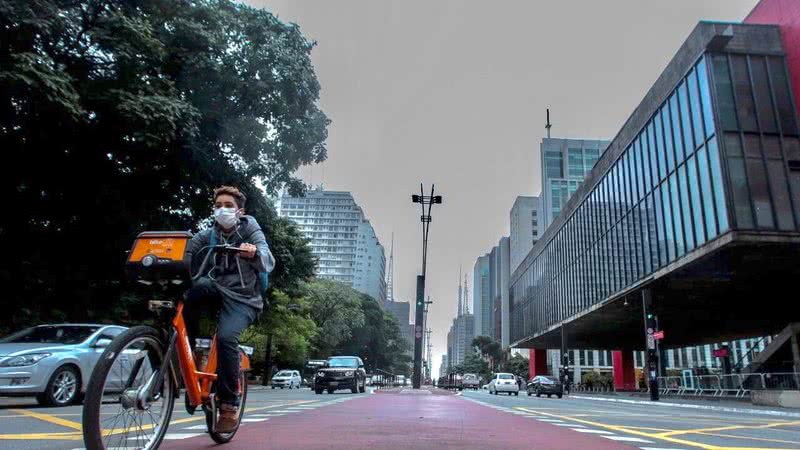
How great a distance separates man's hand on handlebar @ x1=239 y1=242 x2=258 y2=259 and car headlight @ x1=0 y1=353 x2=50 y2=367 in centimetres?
734

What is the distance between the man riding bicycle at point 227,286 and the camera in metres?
3.77

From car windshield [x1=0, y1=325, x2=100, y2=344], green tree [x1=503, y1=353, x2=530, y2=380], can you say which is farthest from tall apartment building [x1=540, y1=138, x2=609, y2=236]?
car windshield [x1=0, y1=325, x2=100, y2=344]

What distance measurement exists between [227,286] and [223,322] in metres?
0.23

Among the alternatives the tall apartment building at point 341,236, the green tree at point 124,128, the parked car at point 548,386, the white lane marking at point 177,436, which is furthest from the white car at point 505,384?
the tall apartment building at point 341,236

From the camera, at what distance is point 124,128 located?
1412 cm

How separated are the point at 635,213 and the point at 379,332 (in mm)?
62917

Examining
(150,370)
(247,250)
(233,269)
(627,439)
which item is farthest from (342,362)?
(150,370)

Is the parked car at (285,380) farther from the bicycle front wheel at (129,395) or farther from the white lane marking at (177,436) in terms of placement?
the bicycle front wheel at (129,395)

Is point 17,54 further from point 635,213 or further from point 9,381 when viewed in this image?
point 635,213

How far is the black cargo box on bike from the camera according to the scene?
11.4 feet

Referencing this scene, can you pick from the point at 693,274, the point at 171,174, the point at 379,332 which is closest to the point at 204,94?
the point at 171,174

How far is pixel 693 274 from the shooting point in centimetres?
2656

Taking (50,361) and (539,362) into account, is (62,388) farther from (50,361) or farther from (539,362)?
(539,362)

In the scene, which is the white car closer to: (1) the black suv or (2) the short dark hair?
(1) the black suv
